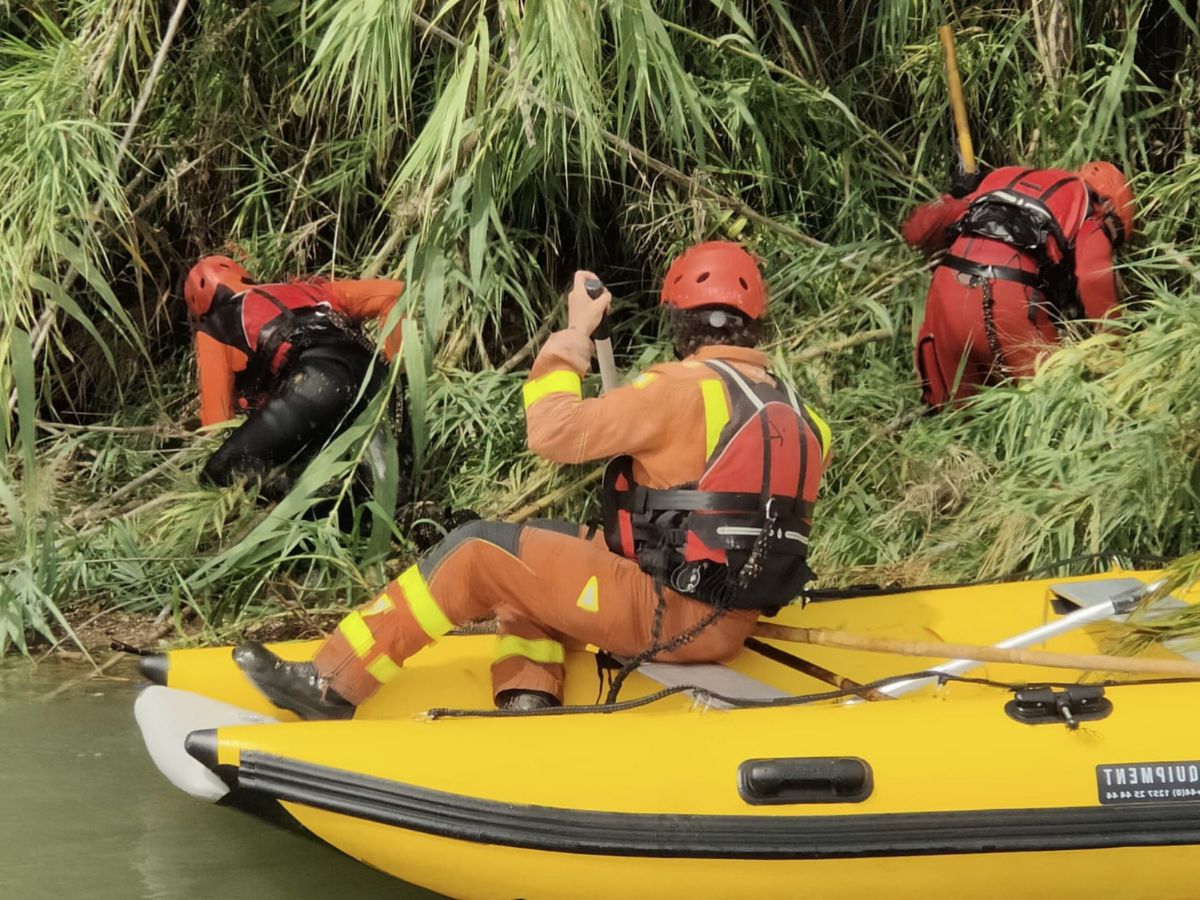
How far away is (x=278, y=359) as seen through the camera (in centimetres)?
502

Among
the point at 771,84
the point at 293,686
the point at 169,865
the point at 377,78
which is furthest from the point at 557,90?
the point at 169,865

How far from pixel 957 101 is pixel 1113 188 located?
67 centimetres

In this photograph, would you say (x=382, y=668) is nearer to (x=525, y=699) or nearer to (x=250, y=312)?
(x=525, y=699)

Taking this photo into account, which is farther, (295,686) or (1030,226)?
(1030,226)

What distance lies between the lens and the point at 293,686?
10.8 feet

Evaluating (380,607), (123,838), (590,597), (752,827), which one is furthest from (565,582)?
(123,838)

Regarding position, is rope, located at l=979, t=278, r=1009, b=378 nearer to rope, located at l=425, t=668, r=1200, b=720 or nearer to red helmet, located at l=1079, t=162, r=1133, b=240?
red helmet, located at l=1079, t=162, r=1133, b=240

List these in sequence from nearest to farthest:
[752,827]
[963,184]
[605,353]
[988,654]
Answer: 1. [752,827]
2. [988,654]
3. [605,353]
4. [963,184]

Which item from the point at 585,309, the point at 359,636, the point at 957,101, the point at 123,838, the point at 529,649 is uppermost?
the point at 957,101

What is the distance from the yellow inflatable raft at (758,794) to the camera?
9.03ft

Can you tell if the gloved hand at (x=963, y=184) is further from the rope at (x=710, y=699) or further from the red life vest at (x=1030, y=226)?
the rope at (x=710, y=699)

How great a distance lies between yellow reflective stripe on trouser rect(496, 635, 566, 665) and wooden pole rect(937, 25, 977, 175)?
265 cm

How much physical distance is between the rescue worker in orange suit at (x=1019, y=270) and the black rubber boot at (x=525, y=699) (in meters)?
1.95

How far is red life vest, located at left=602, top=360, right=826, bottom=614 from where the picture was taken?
3.16 m
